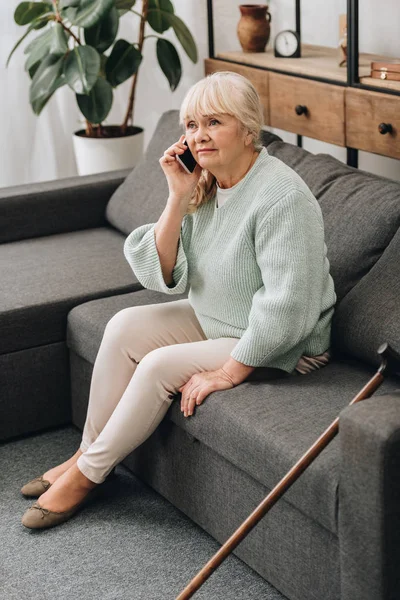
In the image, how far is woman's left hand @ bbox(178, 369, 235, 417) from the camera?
7.22 feet

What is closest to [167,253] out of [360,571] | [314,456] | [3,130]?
[314,456]

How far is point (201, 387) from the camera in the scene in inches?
87.0

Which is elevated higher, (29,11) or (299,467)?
(29,11)

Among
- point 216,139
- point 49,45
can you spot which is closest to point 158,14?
point 49,45

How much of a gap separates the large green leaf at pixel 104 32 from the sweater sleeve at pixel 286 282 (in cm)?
186

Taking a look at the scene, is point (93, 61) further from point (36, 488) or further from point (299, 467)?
point (299, 467)

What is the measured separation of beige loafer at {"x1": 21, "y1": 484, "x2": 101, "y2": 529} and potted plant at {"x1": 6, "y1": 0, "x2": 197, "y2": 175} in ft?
5.90

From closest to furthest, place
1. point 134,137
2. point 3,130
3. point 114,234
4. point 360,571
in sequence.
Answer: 1. point 360,571
2. point 114,234
3. point 134,137
4. point 3,130

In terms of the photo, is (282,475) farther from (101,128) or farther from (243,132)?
(101,128)

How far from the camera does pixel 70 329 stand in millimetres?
2828

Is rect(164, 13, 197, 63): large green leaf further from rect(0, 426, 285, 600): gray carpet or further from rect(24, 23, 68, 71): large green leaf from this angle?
rect(0, 426, 285, 600): gray carpet

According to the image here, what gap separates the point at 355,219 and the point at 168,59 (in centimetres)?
192

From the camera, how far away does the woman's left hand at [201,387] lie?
7.22ft

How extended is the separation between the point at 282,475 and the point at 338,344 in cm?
51
